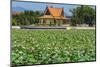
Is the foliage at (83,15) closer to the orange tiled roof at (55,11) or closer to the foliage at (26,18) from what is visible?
the orange tiled roof at (55,11)

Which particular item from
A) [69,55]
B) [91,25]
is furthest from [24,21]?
[91,25]

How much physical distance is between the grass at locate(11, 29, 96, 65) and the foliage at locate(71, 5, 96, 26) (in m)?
0.15

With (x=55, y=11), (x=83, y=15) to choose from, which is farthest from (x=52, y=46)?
(x=83, y=15)

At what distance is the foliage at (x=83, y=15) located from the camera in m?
3.02

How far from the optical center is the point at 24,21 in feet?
9.14

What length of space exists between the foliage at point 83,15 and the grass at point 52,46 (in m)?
0.15

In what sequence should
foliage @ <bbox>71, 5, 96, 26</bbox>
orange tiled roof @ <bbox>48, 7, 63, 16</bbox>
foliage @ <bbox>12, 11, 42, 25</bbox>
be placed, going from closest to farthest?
foliage @ <bbox>12, 11, 42, 25</bbox>, orange tiled roof @ <bbox>48, 7, 63, 16</bbox>, foliage @ <bbox>71, 5, 96, 26</bbox>

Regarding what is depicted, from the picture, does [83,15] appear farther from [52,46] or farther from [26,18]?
[26,18]

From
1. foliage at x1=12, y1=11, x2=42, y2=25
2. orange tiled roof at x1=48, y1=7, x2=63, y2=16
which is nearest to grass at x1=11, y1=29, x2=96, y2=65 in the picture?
foliage at x1=12, y1=11, x2=42, y2=25

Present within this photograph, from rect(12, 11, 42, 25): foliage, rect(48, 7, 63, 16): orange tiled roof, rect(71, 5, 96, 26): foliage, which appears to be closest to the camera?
rect(12, 11, 42, 25): foliage

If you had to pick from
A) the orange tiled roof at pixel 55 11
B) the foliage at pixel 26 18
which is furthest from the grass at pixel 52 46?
the orange tiled roof at pixel 55 11

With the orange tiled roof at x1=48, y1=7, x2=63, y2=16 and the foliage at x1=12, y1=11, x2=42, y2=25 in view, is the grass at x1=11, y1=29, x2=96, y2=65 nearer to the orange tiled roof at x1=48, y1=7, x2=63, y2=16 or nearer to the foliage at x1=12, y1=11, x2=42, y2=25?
the foliage at x1=12, y1=11, x2=42, y2=25

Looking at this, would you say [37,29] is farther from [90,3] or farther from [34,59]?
[90,3]

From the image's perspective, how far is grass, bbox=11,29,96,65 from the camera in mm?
2752
